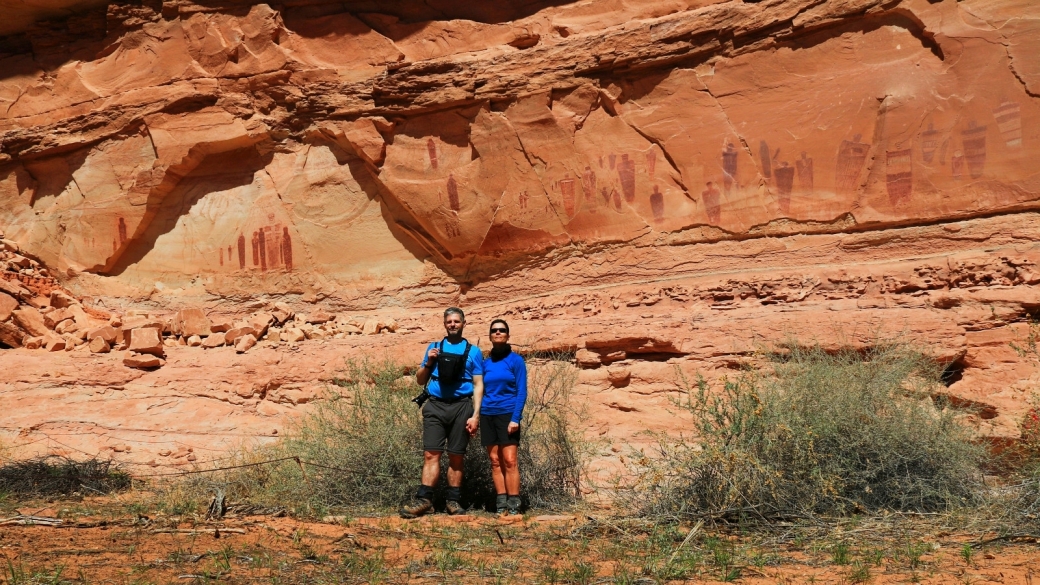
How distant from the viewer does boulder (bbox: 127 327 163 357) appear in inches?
436

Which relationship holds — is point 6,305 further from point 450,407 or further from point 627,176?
point 450,407

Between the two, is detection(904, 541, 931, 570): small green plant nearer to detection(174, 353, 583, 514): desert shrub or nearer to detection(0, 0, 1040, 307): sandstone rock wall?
detection(174, 353, 583, 514): desert shrub

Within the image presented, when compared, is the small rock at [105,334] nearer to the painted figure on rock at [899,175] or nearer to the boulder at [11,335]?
the boulder at [11,335]

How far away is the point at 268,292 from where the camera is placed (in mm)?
13016

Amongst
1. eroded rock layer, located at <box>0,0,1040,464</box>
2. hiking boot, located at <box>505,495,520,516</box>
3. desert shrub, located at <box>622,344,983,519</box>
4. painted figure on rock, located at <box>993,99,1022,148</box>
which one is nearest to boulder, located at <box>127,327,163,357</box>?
eroded rock layer, located at <box>0,0,1040,464</box>

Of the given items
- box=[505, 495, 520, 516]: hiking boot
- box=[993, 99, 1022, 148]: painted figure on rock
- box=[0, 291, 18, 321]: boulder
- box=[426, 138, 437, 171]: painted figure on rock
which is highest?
box=[426, 138, 437, 171]: painted figure on rock

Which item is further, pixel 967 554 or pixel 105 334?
pixel 105 334

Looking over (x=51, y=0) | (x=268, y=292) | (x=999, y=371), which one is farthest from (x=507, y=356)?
(x=51, y=0)

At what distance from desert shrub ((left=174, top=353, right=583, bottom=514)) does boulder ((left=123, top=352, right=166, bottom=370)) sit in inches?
144

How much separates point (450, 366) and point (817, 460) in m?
2.52

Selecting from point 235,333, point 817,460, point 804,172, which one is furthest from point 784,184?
point 235,333

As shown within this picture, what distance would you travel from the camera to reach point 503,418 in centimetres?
634

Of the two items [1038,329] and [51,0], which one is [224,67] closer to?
[51,0]

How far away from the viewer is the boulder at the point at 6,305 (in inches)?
480
